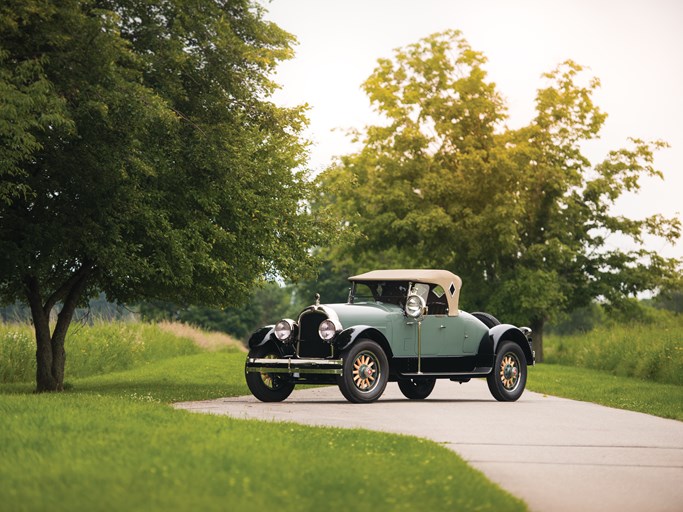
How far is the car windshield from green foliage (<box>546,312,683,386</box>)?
9388 mm

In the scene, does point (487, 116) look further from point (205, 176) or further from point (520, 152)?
point (205, 176)

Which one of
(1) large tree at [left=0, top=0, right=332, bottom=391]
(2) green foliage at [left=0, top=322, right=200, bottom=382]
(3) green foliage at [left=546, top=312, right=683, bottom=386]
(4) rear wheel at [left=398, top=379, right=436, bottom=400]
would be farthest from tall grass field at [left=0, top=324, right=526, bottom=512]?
(3) green foliage at [left=546, top=312, right=683, bottom=386]

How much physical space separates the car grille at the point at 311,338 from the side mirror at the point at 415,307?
1536mm

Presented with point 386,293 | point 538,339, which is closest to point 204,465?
point 386,293

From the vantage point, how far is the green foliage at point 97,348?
2808 cm

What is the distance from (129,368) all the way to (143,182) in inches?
567

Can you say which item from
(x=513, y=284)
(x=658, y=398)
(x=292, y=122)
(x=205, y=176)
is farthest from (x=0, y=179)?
(x=513, y=284)

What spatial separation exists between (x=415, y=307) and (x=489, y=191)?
26999 mm

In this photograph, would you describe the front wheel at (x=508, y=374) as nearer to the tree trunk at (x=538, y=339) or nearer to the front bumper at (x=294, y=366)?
the front bumper at (x=294, y=366)

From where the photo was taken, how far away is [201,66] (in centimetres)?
2222

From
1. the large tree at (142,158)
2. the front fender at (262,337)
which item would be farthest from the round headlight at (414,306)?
the large tree at (142,158)

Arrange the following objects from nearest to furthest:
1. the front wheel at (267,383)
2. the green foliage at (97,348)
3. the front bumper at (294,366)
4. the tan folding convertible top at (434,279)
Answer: the front bumper at (294,366) < the front wheel at (267,383) < the tan folding convertible top at (434,279) < the green foliage at (97,348)

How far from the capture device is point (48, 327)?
855 inches

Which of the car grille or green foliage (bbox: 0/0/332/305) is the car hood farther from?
green foliage (bbox: 0/0/332/305)
